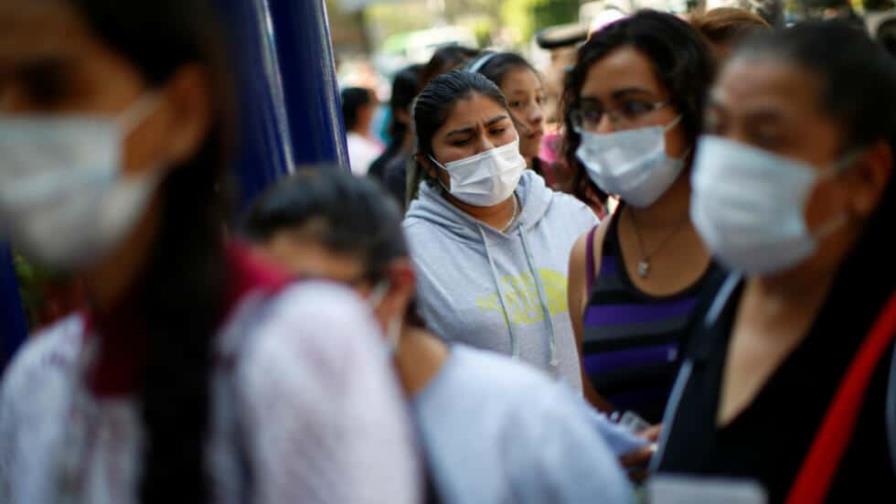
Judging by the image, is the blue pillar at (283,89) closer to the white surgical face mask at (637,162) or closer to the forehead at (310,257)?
the white surgical face mask at (637,162)

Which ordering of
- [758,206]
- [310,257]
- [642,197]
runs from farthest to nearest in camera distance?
[642,197], [758,206], [310,257]

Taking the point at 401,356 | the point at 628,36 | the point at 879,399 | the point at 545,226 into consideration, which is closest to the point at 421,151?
the point at 545,226

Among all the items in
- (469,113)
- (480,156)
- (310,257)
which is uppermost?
(310,257)

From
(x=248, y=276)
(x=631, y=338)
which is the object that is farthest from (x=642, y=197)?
(x=248, y=276)

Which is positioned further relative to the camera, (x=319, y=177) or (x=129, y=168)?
(x=319, y=177)

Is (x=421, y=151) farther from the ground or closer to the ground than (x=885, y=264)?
closer to the ground

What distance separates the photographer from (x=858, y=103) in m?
1.75

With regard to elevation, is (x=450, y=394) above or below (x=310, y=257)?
below

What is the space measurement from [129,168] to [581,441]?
81cm

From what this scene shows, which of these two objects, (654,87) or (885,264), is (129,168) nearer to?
(885,264)

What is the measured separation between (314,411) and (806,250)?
922mm

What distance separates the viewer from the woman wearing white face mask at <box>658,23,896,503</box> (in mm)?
1659

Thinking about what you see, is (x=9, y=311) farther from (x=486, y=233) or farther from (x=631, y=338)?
(x=631, y=338)

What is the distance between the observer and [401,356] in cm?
178
